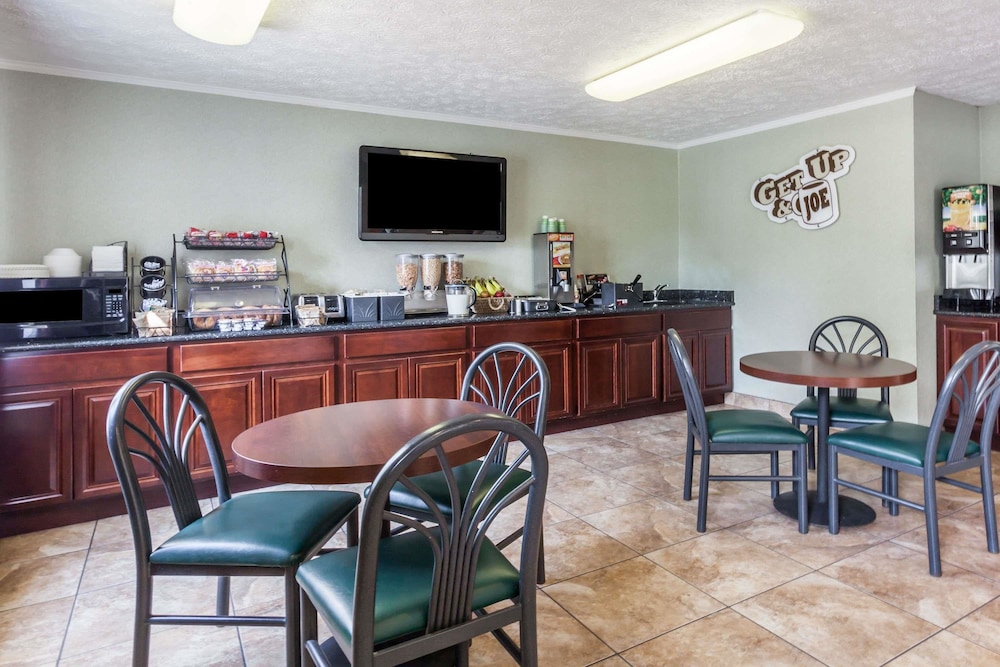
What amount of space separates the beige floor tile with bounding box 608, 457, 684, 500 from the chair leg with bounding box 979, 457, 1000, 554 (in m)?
1.36

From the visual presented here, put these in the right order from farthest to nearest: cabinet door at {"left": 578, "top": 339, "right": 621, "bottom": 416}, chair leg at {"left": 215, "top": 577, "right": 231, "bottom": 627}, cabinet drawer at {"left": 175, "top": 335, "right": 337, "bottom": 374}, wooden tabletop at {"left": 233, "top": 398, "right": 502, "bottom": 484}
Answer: cabinet door at {"left": 578, "top": 339, "right": 621, "bottom": 416} → cabinet drawer at {"left": 175, "top": 335, "right": 337, "bottom": 374} → chair leg at {"left": 215, "top": 577, "right": 231, "bottom": 627} → wooden tabletop at {"left": 233, "top": 398, "right": 502, "bottom": 484}

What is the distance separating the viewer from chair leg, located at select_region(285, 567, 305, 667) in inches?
68.6

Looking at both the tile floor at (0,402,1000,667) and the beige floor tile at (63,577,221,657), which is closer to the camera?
the tile floor at (0,402,1000,667)

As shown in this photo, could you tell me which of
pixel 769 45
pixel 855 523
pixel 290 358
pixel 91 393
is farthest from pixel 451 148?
pixel 855 523

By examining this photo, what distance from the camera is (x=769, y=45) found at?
3.26 meters

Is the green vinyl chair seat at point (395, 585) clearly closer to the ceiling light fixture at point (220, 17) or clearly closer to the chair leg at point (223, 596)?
the chair leg at point (223, 596)

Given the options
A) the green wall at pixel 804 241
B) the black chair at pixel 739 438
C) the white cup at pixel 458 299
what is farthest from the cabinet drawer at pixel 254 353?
the green wall at pixel 804 241

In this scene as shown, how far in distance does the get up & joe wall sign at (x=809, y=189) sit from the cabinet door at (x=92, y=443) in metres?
4.96

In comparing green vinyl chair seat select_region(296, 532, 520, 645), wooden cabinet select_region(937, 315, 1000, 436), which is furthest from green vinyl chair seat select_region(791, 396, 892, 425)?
green vinyl chair seat select_region(296, 532, 520, 645)

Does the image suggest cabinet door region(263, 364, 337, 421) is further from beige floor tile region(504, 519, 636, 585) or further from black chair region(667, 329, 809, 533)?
black chair region(667, 329, 809, 533)

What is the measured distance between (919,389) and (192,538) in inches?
188

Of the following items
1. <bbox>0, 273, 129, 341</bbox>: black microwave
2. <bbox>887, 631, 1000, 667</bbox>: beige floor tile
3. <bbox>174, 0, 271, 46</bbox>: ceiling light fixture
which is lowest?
<bbox>887, 631, 1000, 667</bbox>: beige floor tile

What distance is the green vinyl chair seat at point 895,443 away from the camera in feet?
8.84

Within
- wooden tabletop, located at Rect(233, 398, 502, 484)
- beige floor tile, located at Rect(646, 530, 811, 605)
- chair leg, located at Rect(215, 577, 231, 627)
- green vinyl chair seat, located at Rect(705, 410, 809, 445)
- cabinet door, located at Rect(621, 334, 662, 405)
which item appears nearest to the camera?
wooden tabletop, located at Rect(233, 398, 502, 484)
